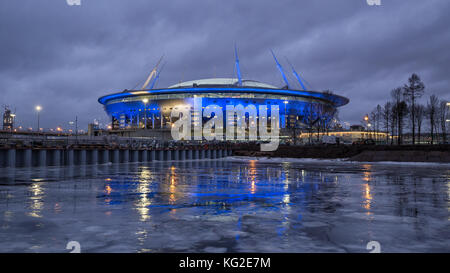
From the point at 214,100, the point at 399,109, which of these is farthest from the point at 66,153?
the point at 214,100

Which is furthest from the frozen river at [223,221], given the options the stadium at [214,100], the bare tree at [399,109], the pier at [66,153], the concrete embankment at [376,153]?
the stadium at [214,100]

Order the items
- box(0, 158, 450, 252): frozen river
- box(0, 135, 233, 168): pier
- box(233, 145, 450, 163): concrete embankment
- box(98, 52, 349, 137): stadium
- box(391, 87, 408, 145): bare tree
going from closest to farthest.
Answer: box(0, 158, 450, 252): frozen river < box(0, 135, 233, 168): pier < box(233, 145, 450, 163): concrete embankment < box(391, 87, 408, 145): bare tree < box(98, 52, 349, 137): stadium

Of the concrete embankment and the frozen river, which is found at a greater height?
the concrete embankment

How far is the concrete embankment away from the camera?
41281mm

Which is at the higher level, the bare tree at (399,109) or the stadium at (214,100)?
the stadium at (214,100)

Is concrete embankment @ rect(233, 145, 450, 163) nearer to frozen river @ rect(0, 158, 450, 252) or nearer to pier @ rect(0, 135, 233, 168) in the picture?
pier @ rect(0, 135, 233, 168)

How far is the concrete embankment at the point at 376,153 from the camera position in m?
41.3

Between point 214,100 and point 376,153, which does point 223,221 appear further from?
point 214,100

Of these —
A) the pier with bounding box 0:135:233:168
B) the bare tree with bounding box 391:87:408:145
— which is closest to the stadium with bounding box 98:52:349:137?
the bare tree with bounding box 391:87:408:145

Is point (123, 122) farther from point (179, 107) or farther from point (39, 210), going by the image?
point (39, 210)

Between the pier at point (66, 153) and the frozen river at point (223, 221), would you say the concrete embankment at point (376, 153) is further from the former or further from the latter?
the frozen river at point (223, 221)

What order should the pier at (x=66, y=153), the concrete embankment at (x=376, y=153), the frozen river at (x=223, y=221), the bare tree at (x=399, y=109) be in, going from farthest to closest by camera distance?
the bare tree at (x=399, y=109), the concrete embankment at (x=376, y=153), the pier at (x=66, y=153), the frozen river at (x=223, y=221)

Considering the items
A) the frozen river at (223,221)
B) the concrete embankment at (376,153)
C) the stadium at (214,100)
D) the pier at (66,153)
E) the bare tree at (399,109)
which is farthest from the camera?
the stadium at (214,100)

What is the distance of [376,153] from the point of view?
45812mm
